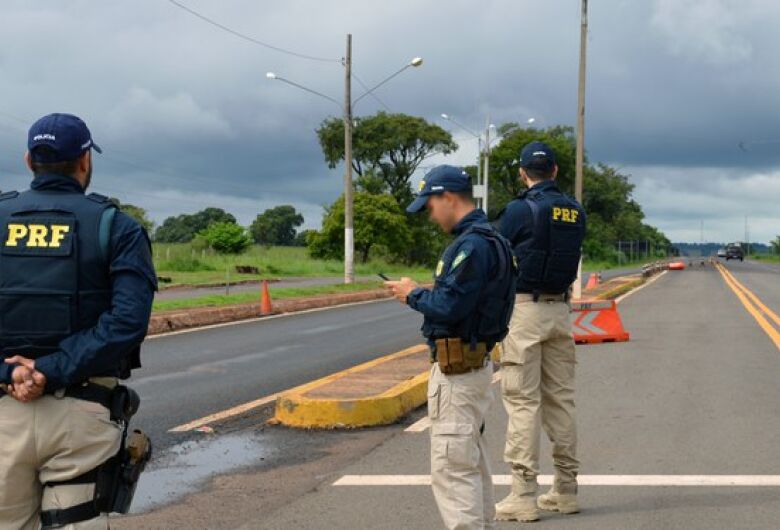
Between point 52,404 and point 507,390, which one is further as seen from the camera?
point 507,390

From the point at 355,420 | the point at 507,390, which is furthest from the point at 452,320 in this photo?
the point at 355,420

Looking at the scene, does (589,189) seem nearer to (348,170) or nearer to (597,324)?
(348,170)

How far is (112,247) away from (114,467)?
783 mm

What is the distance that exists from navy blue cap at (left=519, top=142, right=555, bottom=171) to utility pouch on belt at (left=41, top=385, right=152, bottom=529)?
9.70 feet

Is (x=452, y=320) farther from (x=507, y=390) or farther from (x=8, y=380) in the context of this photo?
(x=8, y=380)

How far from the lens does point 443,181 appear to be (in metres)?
3.99

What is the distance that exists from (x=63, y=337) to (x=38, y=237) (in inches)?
14.0

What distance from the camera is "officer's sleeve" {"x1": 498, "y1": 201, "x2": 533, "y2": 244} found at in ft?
17.1

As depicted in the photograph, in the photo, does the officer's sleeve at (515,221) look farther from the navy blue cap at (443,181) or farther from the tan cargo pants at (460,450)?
the tan cargo pants at (460,450)

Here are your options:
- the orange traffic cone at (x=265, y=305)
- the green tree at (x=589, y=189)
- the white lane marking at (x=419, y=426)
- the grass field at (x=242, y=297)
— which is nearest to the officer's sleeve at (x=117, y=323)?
the white lane marking at (x=419, y=426)

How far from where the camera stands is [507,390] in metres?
5.09

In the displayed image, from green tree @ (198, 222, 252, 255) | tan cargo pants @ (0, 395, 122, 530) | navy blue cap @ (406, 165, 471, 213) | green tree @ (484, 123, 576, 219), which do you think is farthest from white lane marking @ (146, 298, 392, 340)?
green tree @ (484, 123, 576, 219)

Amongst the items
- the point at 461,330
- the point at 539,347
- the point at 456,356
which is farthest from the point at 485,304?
the point at 539,347

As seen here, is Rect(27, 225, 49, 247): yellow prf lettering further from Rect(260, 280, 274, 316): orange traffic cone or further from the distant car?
the distant car
